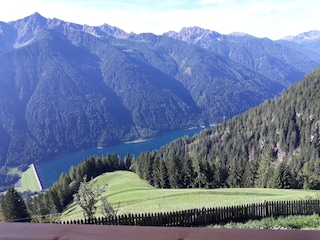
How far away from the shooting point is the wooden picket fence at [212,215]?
A: 18.5 metres

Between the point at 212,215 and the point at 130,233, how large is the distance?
18.8 meters

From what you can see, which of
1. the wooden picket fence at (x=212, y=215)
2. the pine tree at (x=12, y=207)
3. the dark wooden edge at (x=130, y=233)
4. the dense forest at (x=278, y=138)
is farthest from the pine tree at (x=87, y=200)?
the dense forest at (x=278, y=138)

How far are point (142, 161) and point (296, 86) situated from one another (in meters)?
142

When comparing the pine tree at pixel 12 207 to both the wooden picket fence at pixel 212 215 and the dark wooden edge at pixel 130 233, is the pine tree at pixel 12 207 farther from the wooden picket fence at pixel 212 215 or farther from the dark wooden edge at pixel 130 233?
the dark wooden edge at pixel 130 233

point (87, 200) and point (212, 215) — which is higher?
point (212, 215)

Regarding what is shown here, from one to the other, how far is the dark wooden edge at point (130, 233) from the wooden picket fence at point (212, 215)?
15570 millimetres

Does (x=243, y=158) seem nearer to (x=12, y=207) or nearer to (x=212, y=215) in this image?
(x=12, y=207)

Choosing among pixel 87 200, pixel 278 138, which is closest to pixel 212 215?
pixel 87 200

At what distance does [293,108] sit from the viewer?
187 meters

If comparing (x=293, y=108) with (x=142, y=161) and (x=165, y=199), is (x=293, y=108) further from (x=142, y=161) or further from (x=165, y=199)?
(x=165, y=199)

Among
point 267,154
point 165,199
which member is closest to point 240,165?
point 267,154

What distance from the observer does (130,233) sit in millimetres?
1887

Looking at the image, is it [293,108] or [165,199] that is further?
[293,108]

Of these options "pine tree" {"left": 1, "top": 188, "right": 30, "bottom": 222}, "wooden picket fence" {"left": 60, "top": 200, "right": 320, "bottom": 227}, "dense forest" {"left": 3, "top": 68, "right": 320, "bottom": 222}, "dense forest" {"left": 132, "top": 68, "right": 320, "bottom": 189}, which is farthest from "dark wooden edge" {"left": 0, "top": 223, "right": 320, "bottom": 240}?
"dense forest" {"left": 132, "top": 68, "right": 320, "bottom": 189}
